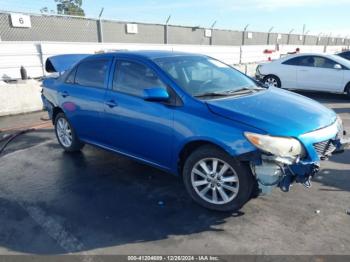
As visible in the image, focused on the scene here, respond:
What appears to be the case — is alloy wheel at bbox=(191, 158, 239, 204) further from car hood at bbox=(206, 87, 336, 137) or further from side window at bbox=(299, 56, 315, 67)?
side window at bbox=(299, 56, 315, 67)

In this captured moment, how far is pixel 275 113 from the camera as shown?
3.71 metres

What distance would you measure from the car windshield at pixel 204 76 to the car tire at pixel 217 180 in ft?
2.50

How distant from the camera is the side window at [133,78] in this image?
14.0 ft

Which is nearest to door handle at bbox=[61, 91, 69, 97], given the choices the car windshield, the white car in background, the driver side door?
the driver side door

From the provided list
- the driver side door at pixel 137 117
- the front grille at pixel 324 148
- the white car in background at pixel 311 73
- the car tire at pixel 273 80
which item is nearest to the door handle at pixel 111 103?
the driver side door at pixel 137 117

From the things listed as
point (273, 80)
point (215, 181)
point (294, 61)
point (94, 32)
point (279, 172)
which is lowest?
point (273, 80)

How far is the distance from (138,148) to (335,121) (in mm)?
2414

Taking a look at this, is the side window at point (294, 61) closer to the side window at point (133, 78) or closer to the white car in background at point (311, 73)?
the white car in background at point (311, 73)

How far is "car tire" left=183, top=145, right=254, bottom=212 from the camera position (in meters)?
3.57

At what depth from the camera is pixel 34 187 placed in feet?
15.1

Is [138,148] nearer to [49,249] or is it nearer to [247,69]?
[49,249]

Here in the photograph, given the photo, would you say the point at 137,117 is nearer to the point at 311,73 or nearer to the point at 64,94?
the point at 64,94

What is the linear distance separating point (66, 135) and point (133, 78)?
2051mm

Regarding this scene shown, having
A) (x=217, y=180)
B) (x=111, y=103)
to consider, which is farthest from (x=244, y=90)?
(x=111, y=103)
